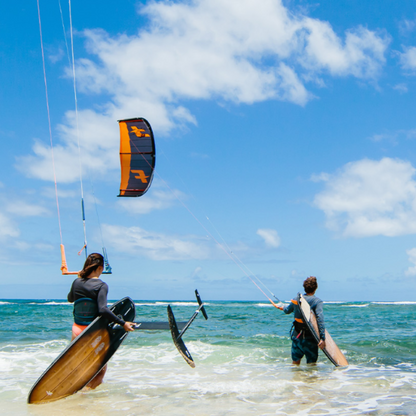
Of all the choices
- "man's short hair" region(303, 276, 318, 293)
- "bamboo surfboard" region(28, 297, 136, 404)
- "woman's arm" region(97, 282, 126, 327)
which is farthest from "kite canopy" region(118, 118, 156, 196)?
"woman's arm" region(97, 282, 126, 327)

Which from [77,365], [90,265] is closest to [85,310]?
[90,265]

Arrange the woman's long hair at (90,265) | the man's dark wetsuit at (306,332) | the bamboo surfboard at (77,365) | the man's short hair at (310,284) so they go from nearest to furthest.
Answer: the bamboo surfboard at (77,365), the woman's long hair at (90,265), the man's dark wetsuit at (306,332), the man's short hair at (310,284)

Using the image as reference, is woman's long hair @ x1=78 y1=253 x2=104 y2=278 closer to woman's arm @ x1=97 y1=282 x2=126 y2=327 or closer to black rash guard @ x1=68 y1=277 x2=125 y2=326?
black rash guard @ x1=68 y1=277 x2=125 y2=326

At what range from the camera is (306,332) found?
634 cm

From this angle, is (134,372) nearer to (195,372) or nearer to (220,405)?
(195,372)

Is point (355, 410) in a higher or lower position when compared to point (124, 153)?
lower

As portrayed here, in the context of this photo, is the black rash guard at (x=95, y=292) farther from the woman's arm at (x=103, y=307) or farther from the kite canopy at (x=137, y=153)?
the kite canopy at (x=137, y=153)

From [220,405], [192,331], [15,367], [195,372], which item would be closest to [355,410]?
[220,405]

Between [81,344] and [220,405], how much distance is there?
5.95 ft

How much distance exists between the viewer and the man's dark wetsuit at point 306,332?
6215 millimetres

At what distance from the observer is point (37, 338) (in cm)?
1184

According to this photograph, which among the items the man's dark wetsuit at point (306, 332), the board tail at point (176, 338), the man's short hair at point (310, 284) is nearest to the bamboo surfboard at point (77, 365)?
the board tail at point (176, 338)

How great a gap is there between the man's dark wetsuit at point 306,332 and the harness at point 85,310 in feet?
10.2

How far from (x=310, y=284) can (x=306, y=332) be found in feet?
2.49
